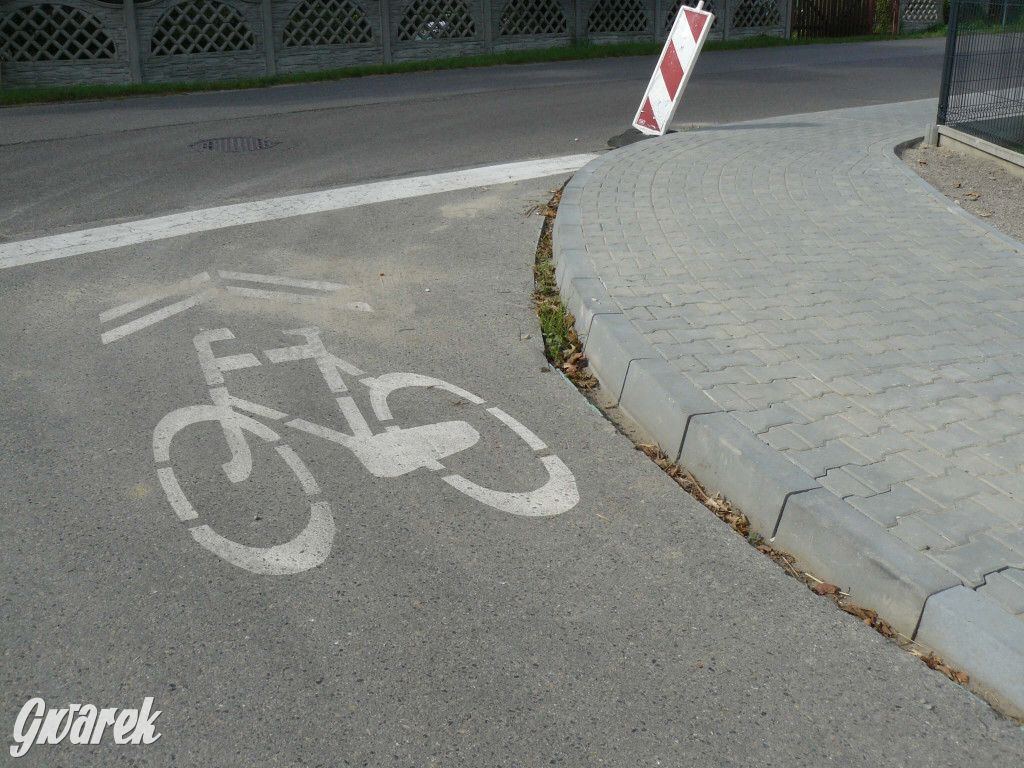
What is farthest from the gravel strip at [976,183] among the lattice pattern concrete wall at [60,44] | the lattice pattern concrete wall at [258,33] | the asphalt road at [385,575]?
the lattice pattern concrete wall at [60,44]

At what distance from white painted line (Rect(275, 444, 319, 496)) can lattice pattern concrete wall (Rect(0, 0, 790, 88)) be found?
14.2m

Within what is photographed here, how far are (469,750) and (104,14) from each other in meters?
16.8

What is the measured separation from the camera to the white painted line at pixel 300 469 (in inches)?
161

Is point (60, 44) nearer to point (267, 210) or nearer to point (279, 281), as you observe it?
point (267, 210)

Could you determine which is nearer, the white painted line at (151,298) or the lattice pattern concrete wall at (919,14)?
the white painted line at (151,298)

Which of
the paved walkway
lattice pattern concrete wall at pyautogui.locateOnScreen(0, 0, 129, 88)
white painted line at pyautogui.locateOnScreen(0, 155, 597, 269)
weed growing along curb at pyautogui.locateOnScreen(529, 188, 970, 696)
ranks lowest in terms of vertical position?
weed growing along curb at pyautogui.locateOnScreen(529, 188, 970, 696)

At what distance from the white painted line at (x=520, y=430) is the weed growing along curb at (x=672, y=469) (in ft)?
1.37

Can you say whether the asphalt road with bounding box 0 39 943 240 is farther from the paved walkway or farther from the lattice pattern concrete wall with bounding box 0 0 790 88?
the paved walkway

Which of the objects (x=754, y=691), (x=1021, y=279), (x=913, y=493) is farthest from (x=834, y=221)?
(x=754, y=691)

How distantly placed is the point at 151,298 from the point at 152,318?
0.40 m

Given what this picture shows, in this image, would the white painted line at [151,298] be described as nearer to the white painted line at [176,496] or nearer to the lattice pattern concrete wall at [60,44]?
the white painted line at [176,496]

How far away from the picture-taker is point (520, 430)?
462 cm

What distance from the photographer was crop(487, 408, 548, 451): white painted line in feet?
14.7

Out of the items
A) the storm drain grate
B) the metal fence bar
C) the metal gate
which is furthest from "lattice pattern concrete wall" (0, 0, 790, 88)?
the metal fence bar
